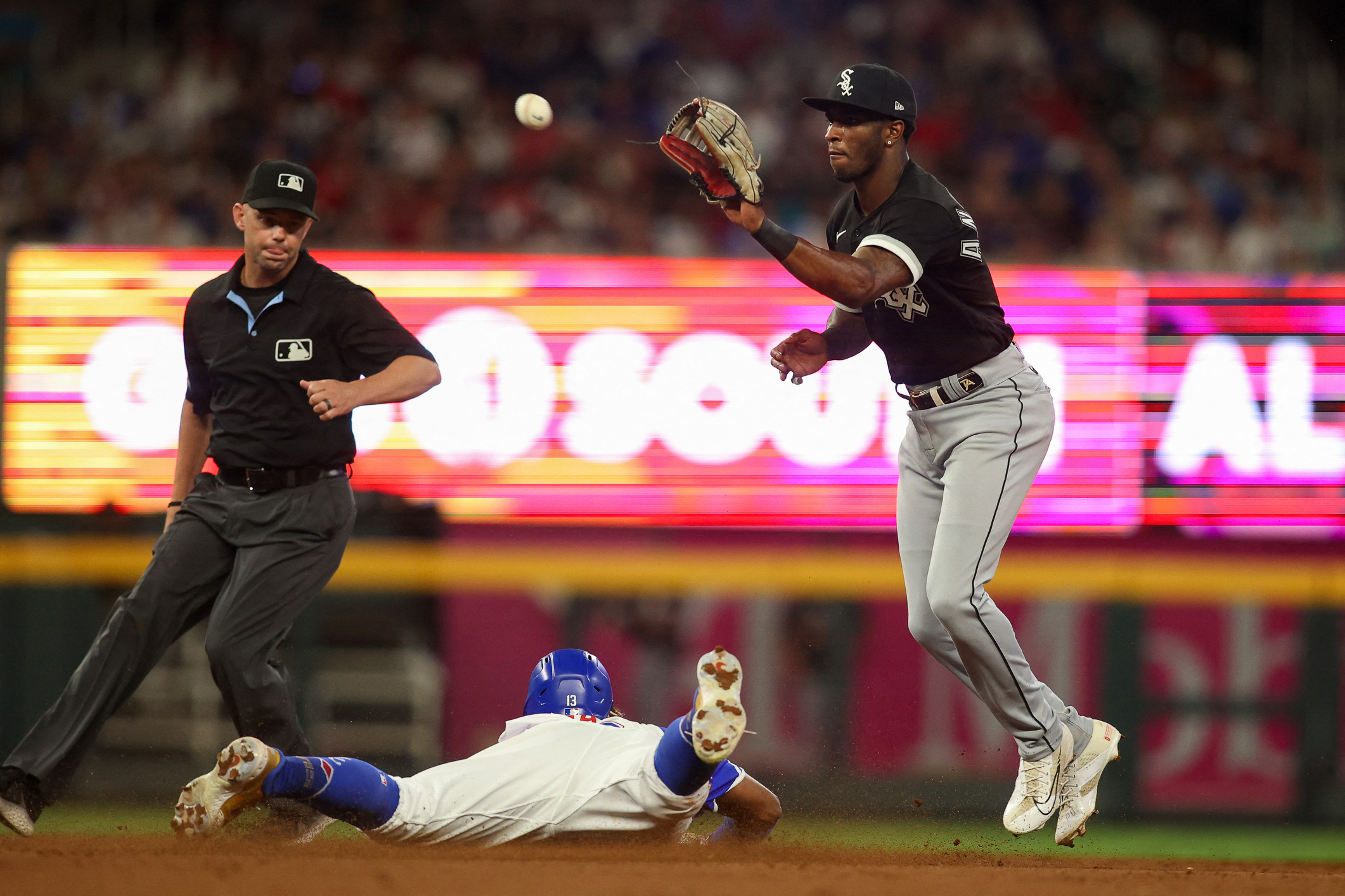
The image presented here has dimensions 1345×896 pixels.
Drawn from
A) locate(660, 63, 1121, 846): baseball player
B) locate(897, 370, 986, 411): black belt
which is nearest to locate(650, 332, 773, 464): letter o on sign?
locate(660, 63, 1121, 846): baseball player

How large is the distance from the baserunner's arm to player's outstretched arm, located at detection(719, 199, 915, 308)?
1.97m

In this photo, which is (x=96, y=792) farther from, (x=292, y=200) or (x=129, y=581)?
(x=292, y=200)

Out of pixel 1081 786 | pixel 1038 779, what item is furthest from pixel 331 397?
pixel 1081 786

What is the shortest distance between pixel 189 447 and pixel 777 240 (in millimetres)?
2185

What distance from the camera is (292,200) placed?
14.3 ft

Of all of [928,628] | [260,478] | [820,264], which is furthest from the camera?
[260,478]

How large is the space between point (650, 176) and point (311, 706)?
4074 millimetres

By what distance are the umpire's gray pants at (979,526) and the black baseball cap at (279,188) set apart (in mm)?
2025

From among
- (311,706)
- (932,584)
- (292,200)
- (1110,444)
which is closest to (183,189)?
(311,706)

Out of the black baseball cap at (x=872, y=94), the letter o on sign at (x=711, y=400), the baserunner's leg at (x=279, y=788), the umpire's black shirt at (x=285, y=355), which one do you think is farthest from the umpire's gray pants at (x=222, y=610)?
the letter o on sign at (x=711, y=400)

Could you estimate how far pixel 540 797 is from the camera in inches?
157

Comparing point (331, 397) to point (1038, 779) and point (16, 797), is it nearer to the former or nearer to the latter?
point (16, 797)

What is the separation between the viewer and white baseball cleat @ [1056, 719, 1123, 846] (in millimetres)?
4234

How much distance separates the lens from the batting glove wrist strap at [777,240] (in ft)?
12.3
